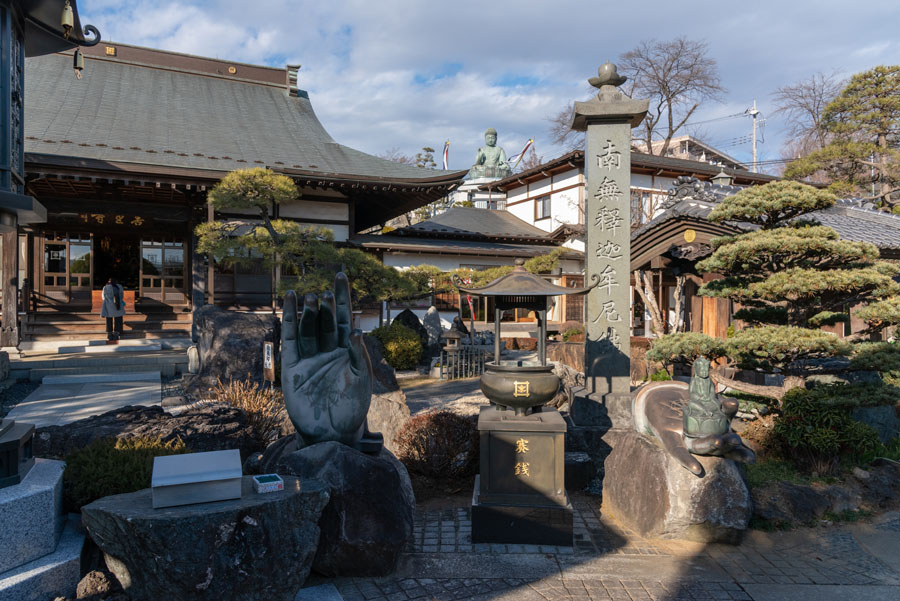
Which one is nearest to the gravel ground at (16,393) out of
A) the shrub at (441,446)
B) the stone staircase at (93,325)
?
the stone staircase at (93,325)

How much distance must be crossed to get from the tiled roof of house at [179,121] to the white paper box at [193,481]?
1200 cm

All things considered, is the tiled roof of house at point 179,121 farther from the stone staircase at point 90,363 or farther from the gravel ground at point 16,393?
the gravel ground at point 16,393

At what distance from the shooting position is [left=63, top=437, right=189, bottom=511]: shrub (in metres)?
4.10

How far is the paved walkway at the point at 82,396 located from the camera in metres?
8.43

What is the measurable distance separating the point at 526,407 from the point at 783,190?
13.3 ft

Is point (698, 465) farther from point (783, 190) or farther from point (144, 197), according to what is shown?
point (144, 197)

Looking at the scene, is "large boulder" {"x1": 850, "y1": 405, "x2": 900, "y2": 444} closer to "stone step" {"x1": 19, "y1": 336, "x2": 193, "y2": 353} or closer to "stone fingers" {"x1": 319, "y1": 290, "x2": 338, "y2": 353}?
"stone fingers" {"x1": 319, "y1": 290, "x2": 338, "y2": 353}

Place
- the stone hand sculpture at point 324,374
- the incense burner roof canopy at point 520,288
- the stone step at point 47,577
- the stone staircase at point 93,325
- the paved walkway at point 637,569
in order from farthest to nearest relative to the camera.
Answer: the stone staircase at point 93,325 → the incense burner roof canopy at point 520,288 → the stone hand sculpture at point 324,374 → the paved walkway at point 637,569 → the stone step at point 47,577

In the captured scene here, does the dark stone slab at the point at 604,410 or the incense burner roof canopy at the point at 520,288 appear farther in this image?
the dark stone slab at the point at 604,410

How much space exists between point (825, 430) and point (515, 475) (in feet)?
11.7

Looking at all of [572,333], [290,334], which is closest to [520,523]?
[290,334]

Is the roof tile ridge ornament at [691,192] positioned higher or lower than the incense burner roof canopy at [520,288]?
higher

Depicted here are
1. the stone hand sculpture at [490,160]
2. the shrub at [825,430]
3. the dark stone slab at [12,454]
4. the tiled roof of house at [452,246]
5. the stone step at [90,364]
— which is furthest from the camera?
the stone hand sculpture at [490,160]

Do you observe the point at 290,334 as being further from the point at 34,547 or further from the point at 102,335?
the point at 102,335
